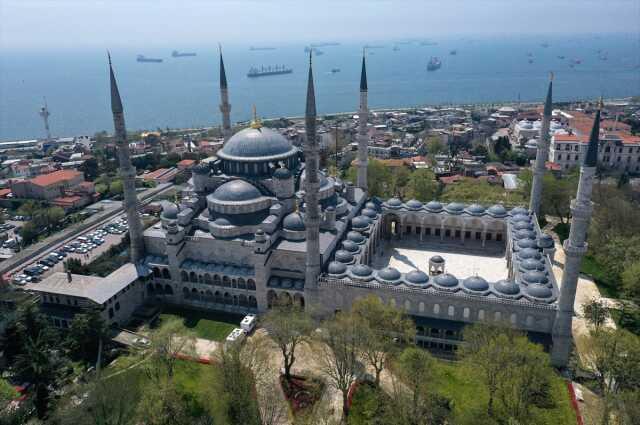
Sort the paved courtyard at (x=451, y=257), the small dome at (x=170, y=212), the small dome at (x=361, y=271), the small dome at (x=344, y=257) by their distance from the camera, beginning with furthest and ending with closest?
the paved courtyard at (x=451, y=257) < the small dome at (x=170, y=212) < the small dome at (x=344, y=257) < the small dome at (x=361, y=271)

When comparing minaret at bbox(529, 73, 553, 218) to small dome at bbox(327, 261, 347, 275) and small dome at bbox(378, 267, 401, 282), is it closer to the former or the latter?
small dome at bbox(378, 267, 401, 282)

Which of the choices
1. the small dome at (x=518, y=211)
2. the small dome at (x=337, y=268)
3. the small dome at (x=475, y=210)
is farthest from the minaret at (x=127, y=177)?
the small dome at (x=518, y=211)

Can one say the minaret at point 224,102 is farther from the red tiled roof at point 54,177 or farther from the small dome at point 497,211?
the red tiled roof at point 54,177

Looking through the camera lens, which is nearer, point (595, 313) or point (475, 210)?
point (595, 313)

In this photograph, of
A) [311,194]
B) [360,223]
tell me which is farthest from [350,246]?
[311,194]

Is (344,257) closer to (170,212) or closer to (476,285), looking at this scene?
(476,285)

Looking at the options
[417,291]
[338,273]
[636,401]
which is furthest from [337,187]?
[636,401]
